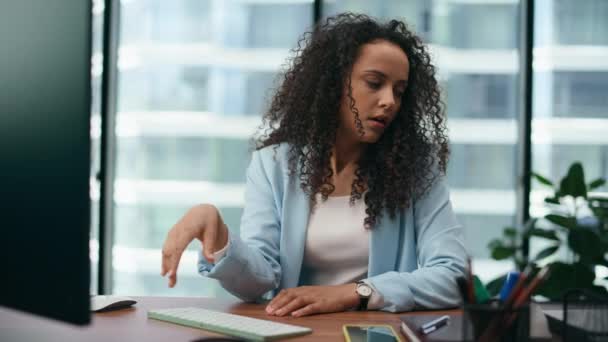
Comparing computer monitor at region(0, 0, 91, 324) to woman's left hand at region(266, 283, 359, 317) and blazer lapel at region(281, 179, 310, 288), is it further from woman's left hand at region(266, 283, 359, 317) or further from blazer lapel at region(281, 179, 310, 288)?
blazer lapel at region(281, 179, 310, 288)

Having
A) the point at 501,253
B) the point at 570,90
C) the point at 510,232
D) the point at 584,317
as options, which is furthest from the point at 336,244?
the point at 570,90

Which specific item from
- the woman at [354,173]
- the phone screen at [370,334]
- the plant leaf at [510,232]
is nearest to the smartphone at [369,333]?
the phone screen at [370,334]

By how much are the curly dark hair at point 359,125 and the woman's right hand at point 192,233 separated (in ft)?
1.61

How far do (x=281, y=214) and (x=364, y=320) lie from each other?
1.64 feet

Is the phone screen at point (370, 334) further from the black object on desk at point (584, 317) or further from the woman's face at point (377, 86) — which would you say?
the woman's face at point (377, 86)

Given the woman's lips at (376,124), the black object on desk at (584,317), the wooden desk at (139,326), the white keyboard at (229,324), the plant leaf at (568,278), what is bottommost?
the plant leaf at (568,278)

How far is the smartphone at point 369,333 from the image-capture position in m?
1.01

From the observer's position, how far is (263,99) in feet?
11.2

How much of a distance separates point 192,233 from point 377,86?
0.67m

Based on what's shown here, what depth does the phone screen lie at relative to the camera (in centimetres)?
101

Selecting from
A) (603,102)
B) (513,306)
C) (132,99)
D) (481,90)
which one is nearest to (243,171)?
(132,99)

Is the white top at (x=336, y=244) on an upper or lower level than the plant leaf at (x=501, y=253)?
upper

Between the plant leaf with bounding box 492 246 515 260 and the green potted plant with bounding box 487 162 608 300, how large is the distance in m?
0.18

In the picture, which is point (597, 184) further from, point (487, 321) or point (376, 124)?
point (487, 321)
